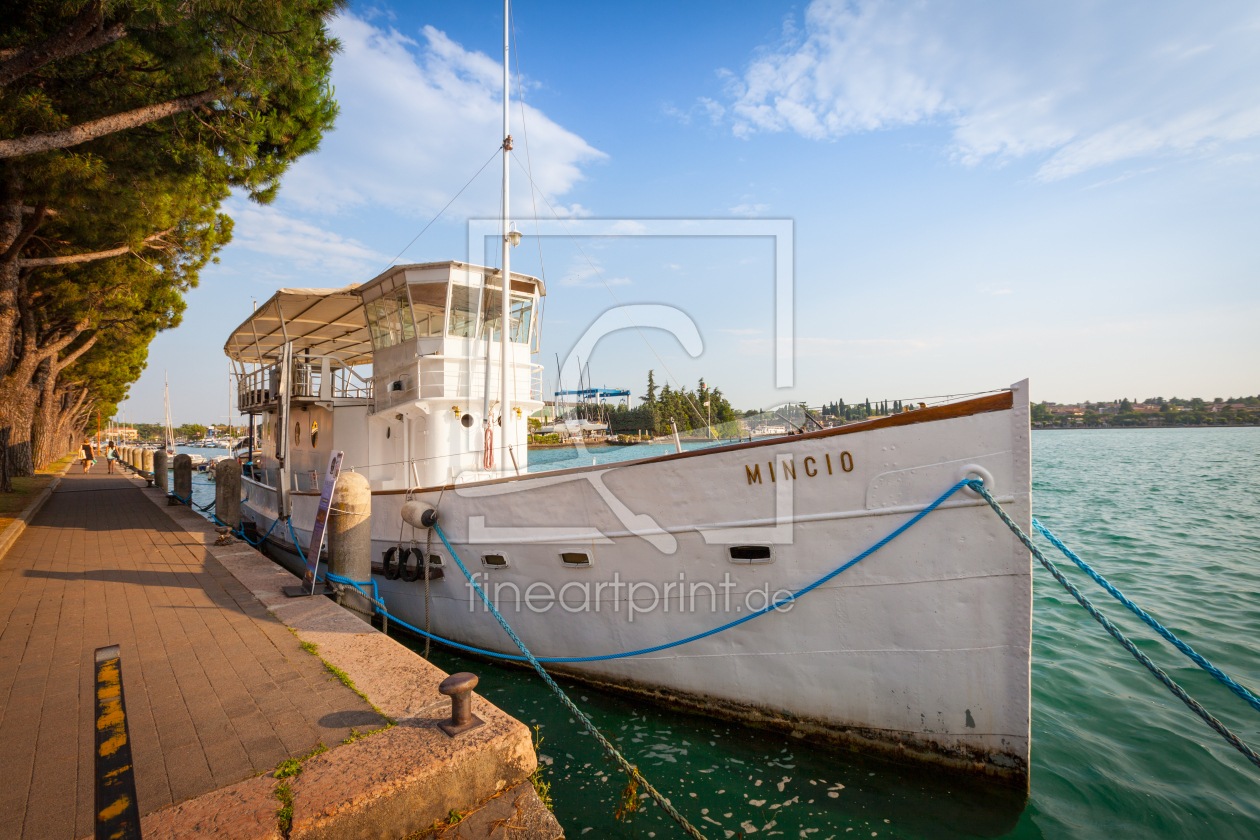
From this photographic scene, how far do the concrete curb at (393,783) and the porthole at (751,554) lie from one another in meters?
2.25

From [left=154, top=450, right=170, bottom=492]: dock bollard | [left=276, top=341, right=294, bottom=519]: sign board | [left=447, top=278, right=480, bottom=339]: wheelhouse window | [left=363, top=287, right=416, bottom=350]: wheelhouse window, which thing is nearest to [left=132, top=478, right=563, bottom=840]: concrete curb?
[left=447, top=278, right=480, bottom=339]: wheelhouse window

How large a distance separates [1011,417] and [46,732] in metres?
6.64

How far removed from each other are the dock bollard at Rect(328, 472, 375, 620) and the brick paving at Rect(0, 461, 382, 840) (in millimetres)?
844

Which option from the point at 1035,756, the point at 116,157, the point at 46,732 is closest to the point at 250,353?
the point at 116,157

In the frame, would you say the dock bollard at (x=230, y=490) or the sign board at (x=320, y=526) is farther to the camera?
the dock bollard at (x=230, y=490)

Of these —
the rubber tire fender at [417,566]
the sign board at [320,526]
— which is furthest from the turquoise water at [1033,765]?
the sign board at [320,526]

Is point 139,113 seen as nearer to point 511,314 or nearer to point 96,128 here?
point 96,128

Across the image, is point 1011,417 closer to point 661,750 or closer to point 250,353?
point 661,750

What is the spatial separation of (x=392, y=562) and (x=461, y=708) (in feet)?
15.3

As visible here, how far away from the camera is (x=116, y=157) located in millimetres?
8914

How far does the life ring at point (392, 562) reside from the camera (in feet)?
23.2

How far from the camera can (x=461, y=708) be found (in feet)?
10.4

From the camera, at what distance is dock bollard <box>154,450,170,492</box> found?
1703 cm

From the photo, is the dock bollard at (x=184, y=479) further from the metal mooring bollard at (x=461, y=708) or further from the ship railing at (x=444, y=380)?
the metal mooring bollard at (x=461, y=708)
